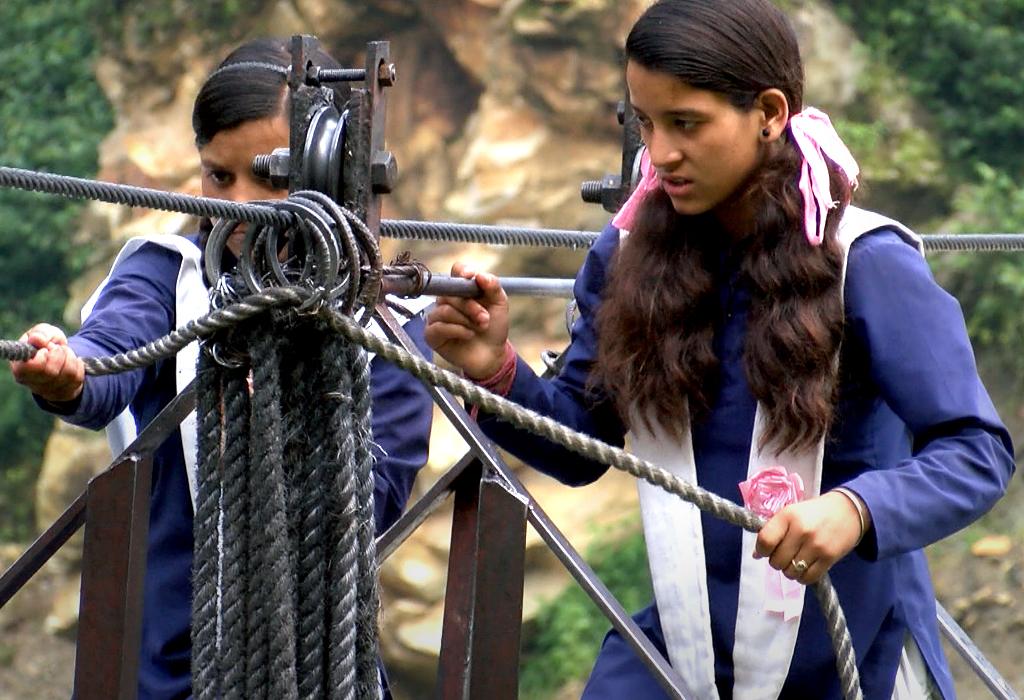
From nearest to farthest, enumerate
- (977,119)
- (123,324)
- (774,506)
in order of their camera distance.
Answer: (774,506) < (123,324) < (977,119)

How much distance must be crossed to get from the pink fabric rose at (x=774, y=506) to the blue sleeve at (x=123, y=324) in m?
0.71

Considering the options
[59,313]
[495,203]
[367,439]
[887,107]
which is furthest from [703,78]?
[59,313]

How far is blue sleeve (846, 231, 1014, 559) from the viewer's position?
1299 mm

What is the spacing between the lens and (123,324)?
5.70 feet

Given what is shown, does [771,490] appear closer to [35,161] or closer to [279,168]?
[279,168]

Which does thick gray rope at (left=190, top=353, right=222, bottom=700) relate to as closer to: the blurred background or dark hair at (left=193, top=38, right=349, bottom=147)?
dark hair at (left=193, top=38, right=349, bottom=147)

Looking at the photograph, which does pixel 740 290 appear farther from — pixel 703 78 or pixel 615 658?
pixel 615 658

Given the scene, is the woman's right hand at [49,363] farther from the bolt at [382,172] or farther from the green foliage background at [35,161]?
the green foliage background at [35,161]

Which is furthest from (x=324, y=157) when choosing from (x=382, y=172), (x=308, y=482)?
(x=308, y=482)

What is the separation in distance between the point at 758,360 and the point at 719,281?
13cm

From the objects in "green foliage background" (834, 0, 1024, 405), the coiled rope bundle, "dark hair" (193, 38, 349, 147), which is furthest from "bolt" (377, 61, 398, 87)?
"green foliage background" (834, 0, 1024, 405)

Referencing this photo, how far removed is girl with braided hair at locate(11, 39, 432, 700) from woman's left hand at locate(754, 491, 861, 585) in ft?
1.89

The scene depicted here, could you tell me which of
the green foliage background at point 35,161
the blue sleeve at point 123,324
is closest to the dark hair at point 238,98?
the blue sleeve at point 123,324

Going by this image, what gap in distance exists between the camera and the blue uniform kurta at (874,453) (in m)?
1.32
